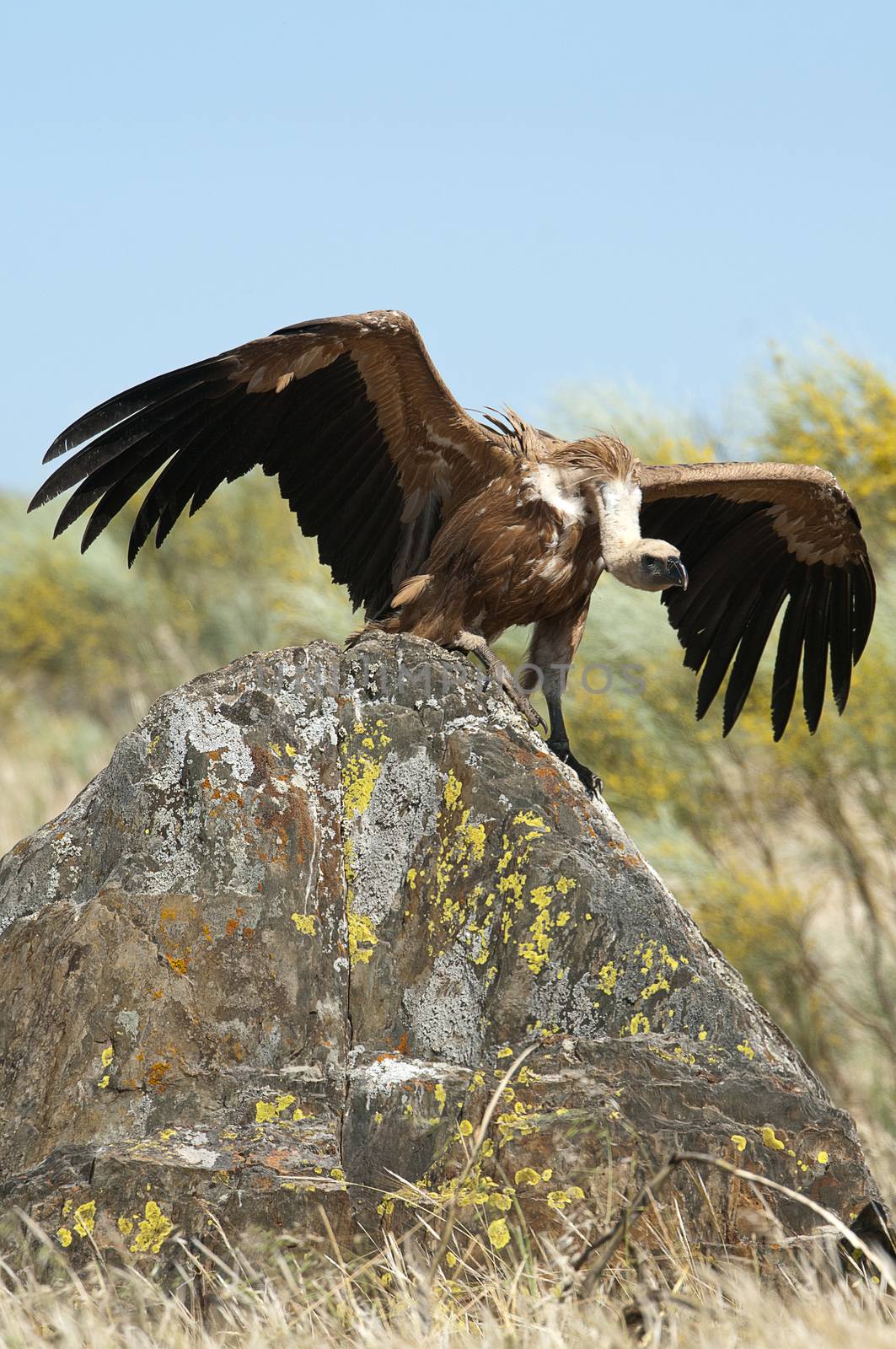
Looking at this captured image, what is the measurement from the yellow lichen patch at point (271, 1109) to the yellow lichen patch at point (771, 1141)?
3.70ft

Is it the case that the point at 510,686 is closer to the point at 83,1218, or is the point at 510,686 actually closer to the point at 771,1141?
the point at 771,1141

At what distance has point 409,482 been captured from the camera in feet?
17.6

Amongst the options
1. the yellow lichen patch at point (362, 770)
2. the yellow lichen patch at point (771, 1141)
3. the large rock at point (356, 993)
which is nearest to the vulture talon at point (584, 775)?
the large rock at point (356, 993)

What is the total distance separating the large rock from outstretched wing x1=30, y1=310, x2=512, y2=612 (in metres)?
1.17

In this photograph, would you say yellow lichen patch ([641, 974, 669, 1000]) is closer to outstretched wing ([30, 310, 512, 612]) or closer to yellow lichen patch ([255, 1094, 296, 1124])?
yellow lichen patch ([255, 1094, 296, 1124])

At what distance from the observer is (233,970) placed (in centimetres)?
350

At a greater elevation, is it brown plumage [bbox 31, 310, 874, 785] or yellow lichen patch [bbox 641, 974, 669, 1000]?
brown plumage [bbox 31, 310, 874, 785]

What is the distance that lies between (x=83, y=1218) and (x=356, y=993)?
830 mm

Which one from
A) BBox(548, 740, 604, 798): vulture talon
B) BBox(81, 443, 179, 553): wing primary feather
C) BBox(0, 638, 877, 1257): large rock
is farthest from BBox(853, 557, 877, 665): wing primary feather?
BBox(81, 443, 179, 553): wing primary feather

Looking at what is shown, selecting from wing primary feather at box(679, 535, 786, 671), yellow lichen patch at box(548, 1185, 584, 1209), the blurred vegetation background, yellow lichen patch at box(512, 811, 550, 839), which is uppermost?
yellow lichen patch at box(512, 811, 550, 839)

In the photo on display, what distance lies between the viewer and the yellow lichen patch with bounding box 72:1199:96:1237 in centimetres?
312

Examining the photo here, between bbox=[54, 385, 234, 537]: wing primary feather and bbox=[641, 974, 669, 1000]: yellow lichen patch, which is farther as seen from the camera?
bbox=[54, 385, 234, 537]: wing primary feather

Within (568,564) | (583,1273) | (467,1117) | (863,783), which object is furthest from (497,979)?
(863,783)

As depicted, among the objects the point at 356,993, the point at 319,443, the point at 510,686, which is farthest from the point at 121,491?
the point at 356,993
